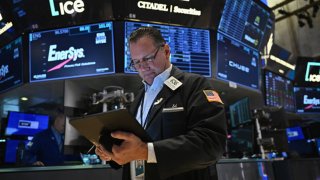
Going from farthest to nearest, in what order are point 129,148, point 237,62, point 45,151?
1. point 237,62
2. point 45,151
3. point 129,148

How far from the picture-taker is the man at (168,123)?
4.08ft

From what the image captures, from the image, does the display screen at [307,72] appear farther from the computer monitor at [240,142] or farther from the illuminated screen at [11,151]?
the illuminated screen at [11,151]

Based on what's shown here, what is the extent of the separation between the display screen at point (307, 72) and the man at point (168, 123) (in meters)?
5.68

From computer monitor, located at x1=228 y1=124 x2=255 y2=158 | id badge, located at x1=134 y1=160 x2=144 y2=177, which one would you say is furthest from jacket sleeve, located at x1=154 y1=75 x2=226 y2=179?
computer monitor, located at x1=228 y1=124 x2=255 y2=158

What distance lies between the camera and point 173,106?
143cm

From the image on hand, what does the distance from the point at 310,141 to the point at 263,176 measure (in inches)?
140

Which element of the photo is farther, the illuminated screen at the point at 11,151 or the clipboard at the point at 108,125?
the illuminated screen at the point at 11,151

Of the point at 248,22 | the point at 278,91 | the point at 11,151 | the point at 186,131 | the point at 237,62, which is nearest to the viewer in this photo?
the point at 186,131

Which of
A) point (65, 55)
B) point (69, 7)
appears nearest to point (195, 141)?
point (65, 55)

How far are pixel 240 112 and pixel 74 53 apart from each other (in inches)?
80.7

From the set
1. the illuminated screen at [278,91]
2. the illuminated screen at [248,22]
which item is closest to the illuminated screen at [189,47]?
the illuminated screen at [248,22]

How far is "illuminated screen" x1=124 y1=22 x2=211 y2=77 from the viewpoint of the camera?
3902 millimetres

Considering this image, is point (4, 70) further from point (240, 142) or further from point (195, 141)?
point (195, 141)

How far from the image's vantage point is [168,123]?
1.41 meters
